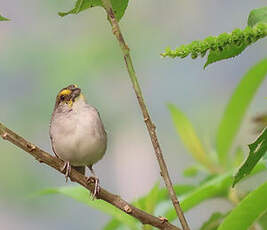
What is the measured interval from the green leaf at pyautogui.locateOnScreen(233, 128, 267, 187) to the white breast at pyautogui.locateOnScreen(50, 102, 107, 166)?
33cm

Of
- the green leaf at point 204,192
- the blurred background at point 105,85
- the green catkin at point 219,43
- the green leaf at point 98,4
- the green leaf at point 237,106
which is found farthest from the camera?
the blurred background at point 105,85

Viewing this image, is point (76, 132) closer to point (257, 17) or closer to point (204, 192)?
point (204, 192)

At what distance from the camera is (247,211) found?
0.54 metres

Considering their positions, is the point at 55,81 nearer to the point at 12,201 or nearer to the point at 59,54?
the point at 59,54

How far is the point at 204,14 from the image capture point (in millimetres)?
4414

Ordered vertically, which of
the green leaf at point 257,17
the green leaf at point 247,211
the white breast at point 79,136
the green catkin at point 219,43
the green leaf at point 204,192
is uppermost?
the white breast at point 79,136

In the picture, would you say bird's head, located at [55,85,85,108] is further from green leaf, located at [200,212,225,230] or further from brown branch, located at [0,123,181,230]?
brown branch, located at [0,123,181,230]

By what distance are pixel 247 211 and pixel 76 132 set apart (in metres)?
0.30

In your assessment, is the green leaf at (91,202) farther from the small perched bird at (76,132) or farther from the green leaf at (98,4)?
the green leaf at (98,4)

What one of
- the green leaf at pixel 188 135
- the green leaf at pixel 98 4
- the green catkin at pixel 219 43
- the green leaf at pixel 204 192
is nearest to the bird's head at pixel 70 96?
the green leaf at pixel 188 135

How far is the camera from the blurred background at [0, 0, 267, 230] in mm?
3596

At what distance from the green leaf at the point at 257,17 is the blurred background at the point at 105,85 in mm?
2971

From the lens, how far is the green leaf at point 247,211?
52 cm

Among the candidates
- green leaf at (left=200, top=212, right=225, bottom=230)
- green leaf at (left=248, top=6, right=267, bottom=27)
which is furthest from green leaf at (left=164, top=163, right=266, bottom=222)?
green leaf at (left=248, top=6, right=267, bottom=27)
